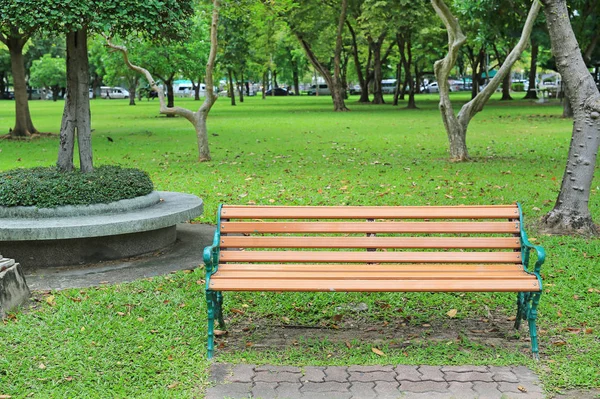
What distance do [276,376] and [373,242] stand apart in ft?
4.13

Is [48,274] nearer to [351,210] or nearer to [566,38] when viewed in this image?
[351,210]

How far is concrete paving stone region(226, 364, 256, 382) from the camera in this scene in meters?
4.07

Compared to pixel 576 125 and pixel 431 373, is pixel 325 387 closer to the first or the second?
pixel 431 373

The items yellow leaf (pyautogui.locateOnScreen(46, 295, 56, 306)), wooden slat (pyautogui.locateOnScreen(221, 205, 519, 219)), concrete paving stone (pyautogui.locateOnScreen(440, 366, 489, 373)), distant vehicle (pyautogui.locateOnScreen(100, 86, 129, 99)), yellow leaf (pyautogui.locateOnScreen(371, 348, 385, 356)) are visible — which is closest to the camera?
concrete paving stone (pyautogui.locateOnScreen(440, 366, 489, 373))

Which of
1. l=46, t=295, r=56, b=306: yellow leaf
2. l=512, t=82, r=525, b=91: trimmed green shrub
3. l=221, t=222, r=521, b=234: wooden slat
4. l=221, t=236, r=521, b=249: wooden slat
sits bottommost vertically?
l=46, t=295, r=56, b=306: yellow leaf

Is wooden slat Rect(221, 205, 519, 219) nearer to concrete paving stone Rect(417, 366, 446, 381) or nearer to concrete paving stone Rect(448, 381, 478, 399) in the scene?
concrete paving stone Rect(417, 366, 446, 381)

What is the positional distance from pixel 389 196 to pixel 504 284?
5438mm

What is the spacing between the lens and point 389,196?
9641 mm

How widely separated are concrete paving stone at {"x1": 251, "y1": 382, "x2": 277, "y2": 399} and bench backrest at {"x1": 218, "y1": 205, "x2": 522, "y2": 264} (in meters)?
1.00

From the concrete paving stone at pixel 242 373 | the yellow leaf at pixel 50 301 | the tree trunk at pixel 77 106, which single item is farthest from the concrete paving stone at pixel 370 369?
the tree trunk at pixel 77 106

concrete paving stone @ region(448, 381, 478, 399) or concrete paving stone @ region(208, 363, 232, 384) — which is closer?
concrete paving stone @ region(448, 381, 478, 399)

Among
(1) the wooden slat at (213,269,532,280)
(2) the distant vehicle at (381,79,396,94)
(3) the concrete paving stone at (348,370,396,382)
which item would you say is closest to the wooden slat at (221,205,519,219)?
(1) the wooden slat at (213,269,532,280)

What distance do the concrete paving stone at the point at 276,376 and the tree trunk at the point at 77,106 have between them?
13.4 ft

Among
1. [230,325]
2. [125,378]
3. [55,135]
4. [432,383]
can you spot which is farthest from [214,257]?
[55,135]
